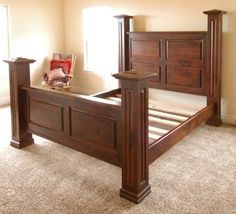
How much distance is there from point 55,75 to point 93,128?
3.12 metres

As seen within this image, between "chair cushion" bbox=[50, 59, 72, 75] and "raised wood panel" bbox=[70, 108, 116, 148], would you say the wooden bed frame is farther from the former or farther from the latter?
"chair cushion" bbox=[50, 59, 72, 75]

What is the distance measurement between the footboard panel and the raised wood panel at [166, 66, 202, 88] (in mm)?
2092

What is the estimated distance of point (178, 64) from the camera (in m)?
4.72

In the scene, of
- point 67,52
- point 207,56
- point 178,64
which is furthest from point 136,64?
point 67,52

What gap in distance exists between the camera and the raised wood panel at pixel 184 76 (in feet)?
15.0

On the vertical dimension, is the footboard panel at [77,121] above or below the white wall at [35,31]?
below

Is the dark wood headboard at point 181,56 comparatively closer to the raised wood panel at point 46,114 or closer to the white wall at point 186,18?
the white wall at point 186,18

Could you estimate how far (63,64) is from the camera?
6238 mm

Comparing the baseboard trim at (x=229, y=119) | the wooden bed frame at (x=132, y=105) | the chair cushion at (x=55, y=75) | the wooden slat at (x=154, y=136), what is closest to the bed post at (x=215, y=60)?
the wooden bed frame at (x=132, y=105)

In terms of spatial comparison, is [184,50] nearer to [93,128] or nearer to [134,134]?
[93,128]

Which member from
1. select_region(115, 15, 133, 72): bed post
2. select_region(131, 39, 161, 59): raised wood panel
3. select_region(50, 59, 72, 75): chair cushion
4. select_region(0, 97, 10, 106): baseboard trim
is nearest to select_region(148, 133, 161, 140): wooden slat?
select_region(131, 39, 161, 59): raised wood panel

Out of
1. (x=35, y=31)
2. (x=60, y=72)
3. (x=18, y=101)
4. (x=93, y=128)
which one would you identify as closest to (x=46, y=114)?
(x=18, y=101)

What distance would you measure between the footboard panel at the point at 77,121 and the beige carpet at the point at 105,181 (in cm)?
25

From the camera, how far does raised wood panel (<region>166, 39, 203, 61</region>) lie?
450 centimetres
